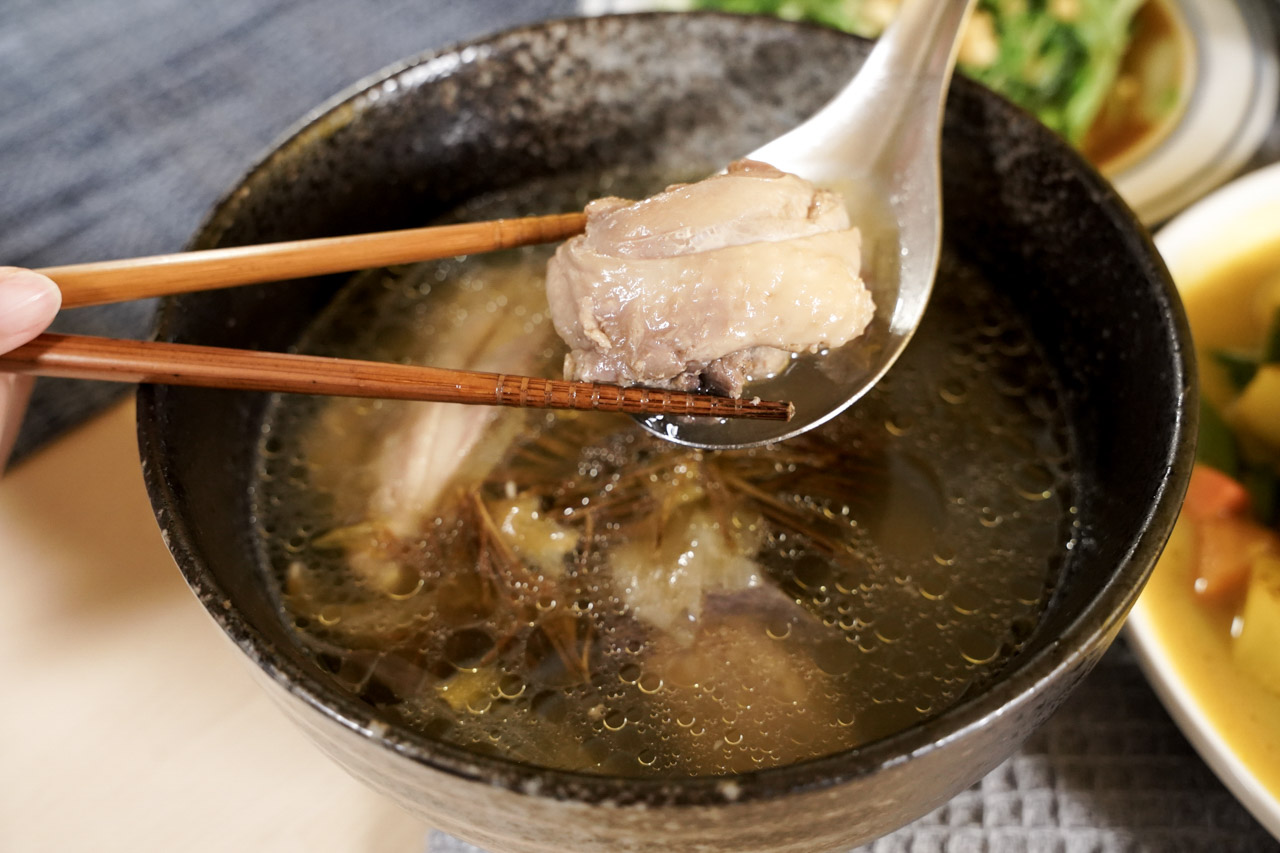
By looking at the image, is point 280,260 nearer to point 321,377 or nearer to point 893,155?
point 321,377

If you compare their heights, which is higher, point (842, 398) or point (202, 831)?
point (842, 398)

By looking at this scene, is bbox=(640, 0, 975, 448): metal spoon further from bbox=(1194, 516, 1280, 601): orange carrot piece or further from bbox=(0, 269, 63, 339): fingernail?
bbox=(0, 269, 63, 339): fingernail

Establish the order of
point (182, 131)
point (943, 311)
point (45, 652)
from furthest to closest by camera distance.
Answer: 1. point (182, 131)
2. point (943, 311)
3. point (45, 652)

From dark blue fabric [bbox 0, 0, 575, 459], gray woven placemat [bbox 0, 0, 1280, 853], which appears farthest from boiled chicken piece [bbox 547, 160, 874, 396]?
dark blue fabric [bbox 0, 0, 575, 459]

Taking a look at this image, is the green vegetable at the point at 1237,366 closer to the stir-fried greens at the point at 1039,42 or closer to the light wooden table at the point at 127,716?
the stir-fried greens at the point at 1039,42

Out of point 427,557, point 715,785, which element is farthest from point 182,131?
point 715,785

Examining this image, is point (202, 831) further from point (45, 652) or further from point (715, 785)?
point (715, 785)
